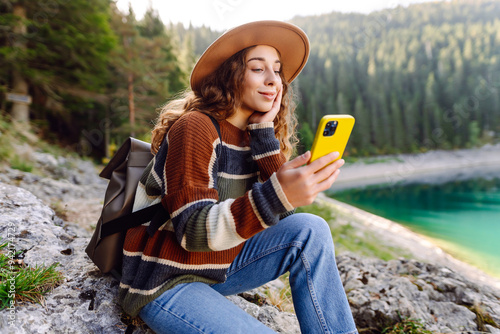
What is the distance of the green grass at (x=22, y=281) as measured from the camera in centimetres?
127

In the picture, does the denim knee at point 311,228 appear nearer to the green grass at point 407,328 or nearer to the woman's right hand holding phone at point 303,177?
the woman's right hand holding phone at point 303,177

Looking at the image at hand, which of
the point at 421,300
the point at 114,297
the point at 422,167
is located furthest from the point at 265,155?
the point at 422,167

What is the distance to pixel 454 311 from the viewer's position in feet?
7.47

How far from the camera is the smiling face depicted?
1.46 meters

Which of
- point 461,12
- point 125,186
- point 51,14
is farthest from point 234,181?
point 461,12

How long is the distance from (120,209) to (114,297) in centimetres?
51

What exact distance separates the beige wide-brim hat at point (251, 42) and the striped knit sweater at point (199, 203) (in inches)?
14.5

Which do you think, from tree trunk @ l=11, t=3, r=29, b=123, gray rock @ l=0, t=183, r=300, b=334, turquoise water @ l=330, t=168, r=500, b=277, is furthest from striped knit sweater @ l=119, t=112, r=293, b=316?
turquoise water @ l=330, t=168, r=500, b=277

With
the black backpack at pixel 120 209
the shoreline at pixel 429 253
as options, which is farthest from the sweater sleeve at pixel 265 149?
the shoreline at pixel 429 253

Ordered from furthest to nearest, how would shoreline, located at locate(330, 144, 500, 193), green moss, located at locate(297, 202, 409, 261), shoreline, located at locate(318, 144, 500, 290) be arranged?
shoreline, located at locate(330, 144, 500, 193) < shoreline, located at locate(318, 144, 500, 290) < green moss, located at locate(297, 202, 409, 261)

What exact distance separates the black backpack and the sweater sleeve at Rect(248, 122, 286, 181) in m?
0.23

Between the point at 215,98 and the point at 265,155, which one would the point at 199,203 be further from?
the point at 215,98

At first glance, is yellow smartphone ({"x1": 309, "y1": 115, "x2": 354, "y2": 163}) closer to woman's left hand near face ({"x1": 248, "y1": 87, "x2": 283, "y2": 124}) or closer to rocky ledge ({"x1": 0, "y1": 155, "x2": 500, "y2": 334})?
woman's left hand near face ({"x1": 248, "y1": 87, "x2": 283, "y2": 124})

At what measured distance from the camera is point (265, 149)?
4.60ft
